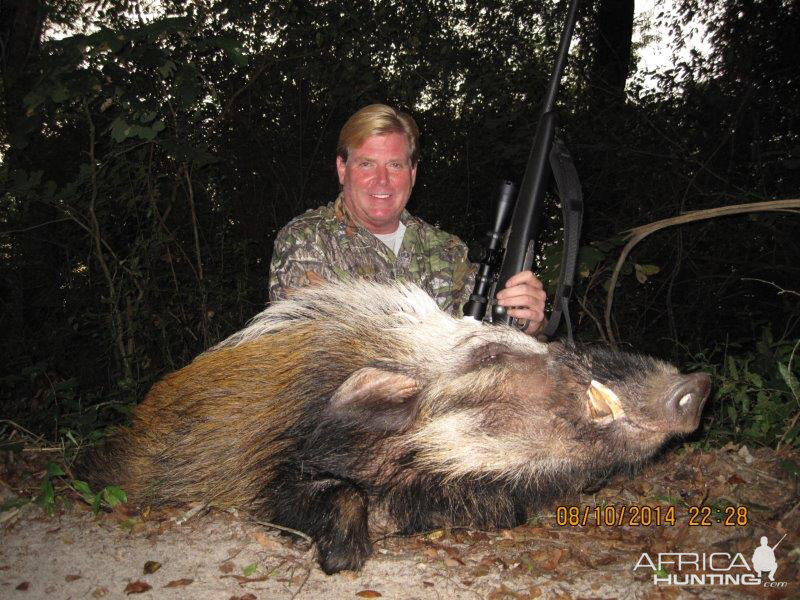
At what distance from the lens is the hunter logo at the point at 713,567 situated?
197 cm

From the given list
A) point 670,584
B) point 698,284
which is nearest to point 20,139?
point 670,584

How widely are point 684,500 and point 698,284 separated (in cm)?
466

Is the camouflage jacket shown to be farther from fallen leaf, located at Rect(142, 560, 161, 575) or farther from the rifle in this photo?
fallen leaf, located at Rect(142, 560, 161, 575)

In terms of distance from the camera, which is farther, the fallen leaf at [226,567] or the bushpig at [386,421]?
the fallen leaf at [226,567]

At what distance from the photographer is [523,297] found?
9.09ft

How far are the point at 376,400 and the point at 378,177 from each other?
75.9 inches

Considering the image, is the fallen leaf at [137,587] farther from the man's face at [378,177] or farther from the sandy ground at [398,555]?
the man's face at [378,177]

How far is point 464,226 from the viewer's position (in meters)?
9.39

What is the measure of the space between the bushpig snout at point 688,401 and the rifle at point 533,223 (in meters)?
0.79

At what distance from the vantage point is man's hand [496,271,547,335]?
9.08ft

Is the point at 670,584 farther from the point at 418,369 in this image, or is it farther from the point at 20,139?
the point at 20,139

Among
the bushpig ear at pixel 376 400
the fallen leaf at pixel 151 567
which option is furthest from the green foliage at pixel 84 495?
the bushpig ear at pixel 376 400

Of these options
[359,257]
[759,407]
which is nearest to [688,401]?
[759,407]

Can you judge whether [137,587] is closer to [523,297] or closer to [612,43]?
[523,297]
